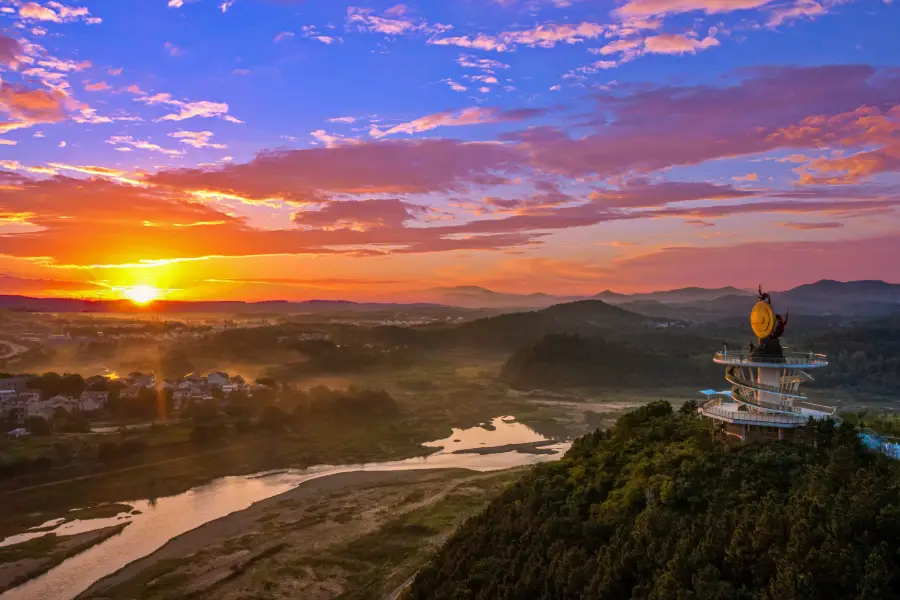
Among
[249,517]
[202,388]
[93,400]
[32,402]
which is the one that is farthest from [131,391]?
[249,517]

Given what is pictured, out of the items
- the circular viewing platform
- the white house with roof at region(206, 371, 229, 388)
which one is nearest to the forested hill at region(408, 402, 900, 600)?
the circular viewing platform

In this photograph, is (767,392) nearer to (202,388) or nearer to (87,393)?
(87,393)

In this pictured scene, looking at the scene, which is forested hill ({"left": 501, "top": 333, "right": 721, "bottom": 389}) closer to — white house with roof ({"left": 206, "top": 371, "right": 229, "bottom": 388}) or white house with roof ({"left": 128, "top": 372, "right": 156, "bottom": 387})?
white house with roof ({"left": 206, "top": 371, "right": 229, "bottom": 388})

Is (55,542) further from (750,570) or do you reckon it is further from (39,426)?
(750,570)

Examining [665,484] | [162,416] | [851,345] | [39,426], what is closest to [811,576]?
[665,484]

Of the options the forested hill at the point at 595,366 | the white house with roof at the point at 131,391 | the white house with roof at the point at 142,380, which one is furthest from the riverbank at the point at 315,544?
the forested hill at the point at 595,366
